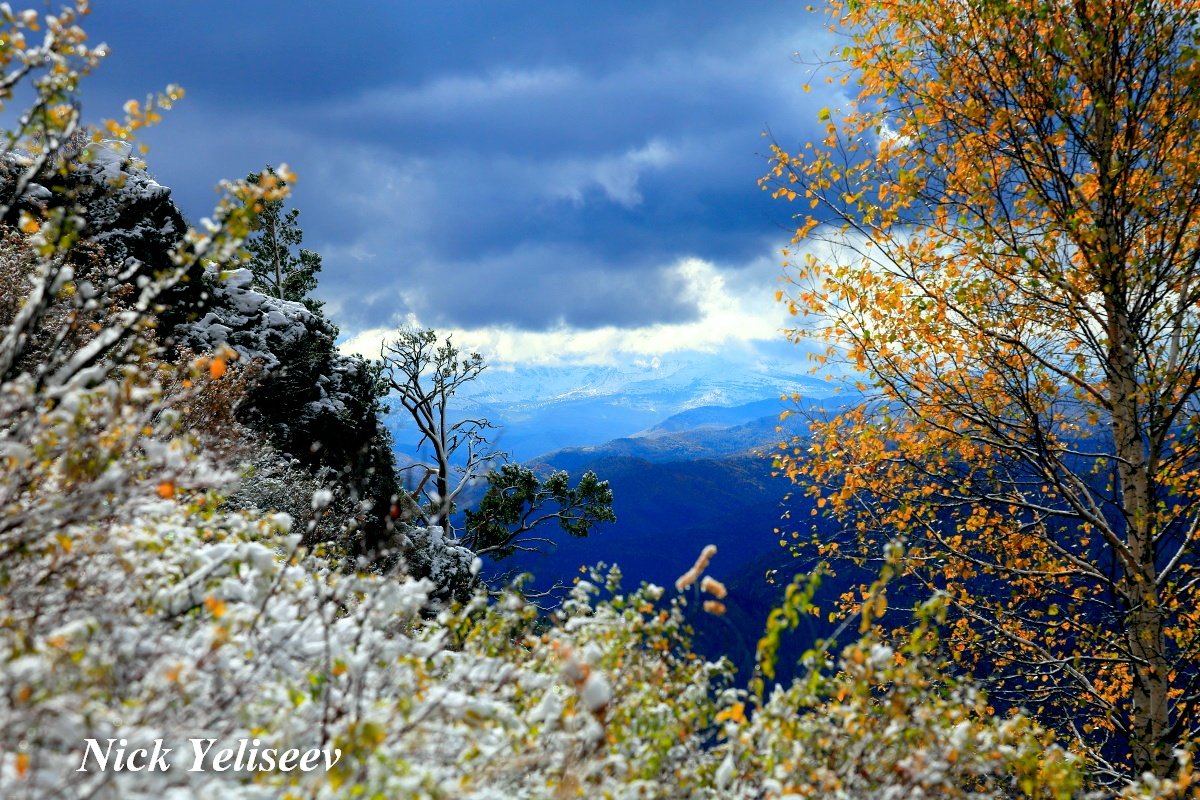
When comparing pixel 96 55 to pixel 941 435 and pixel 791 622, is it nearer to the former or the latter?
pixel 791 622

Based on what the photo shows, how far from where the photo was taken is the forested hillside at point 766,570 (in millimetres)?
3295

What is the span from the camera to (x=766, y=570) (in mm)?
7609

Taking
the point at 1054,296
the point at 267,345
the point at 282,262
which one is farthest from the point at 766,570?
the point at 282,262

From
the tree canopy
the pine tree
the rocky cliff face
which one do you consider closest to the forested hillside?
the tree canopy

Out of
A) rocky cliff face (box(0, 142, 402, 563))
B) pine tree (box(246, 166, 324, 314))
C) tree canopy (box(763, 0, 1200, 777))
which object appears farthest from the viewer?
pine tree (box(246, 166, 324, 314))

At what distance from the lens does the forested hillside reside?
10.8 ft

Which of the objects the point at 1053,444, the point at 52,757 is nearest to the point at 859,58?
the point at 1053,444

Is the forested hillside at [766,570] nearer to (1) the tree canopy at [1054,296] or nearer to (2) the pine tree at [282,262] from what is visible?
(1) the tree canopy at [1054,296]

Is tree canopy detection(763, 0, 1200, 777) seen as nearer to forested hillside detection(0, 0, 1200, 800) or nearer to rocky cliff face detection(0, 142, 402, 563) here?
forested hillside detection(0, 0, 1200, 800)

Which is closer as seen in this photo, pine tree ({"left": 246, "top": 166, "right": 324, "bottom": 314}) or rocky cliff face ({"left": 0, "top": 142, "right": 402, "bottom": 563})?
rocky cliff face ({"left": 0, "top": 142, "right": 402, "bottom": 563})

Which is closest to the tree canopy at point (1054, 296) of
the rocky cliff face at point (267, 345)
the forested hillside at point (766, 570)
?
the forested hillside at point (766, 570)

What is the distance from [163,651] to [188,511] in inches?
120

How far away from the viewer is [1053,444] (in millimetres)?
7449

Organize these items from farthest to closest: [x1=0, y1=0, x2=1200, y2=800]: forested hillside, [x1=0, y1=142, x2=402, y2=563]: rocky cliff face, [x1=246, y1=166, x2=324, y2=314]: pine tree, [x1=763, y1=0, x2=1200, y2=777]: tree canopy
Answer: [x1=246, y1=166, x2=324, y2=314]: pine tree < [x1=0, y1=142, x2=402, y2=563]: rocky cliff face < [x1=763, y1=0, x2=1200, y2=777]: tree canopy < [x1=0, y1=0, x2=1200, y2=800]: forested hillside
